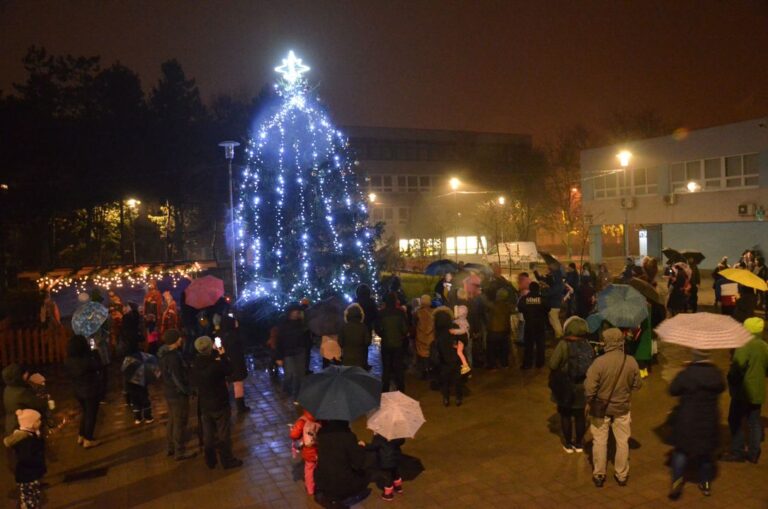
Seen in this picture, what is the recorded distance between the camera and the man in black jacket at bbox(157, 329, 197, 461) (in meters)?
7.91

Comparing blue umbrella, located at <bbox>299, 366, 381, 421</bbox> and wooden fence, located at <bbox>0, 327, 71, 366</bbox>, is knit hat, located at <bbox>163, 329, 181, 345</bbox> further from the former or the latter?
wooden fence, located at <bbox>0, 327, 71, 366</bbox>

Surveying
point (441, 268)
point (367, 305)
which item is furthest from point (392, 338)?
point (441, 268)

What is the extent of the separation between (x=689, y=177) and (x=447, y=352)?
98.1ft

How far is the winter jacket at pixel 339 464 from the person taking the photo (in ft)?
16.9

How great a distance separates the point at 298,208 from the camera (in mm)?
16797

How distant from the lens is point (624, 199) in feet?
119

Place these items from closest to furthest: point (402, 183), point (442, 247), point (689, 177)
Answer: point (689, 177)
point (442, 247)
point (402, 183)

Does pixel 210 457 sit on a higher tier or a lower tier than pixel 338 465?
lower

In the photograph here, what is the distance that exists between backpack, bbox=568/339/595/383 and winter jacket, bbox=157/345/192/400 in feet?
15.4

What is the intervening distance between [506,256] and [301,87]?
61.7 feet

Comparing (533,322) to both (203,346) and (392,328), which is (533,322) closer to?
(392,328)

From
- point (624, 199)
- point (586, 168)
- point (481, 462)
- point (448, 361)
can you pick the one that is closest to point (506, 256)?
point (624, 199)

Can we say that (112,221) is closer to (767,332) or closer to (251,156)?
(251,156)

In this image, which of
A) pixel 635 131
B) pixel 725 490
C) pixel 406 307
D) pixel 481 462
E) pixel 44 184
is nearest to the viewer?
pixel 725 490
